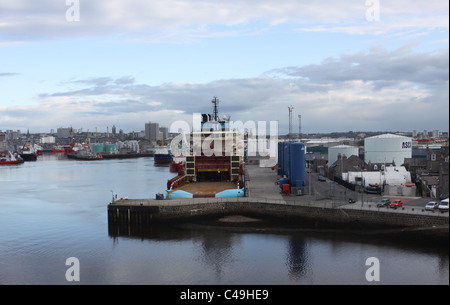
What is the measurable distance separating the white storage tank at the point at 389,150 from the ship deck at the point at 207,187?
2102 centimetres

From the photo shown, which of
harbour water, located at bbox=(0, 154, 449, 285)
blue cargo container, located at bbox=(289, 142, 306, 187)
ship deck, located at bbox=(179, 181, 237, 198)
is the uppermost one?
blue cargo container, located at bbox=(289, 142, 306, 187)

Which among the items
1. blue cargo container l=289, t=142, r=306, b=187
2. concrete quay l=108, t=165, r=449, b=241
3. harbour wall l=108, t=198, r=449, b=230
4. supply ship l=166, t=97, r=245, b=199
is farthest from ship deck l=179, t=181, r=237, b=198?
blue cargo container l=289, t=142, r=306, b=187

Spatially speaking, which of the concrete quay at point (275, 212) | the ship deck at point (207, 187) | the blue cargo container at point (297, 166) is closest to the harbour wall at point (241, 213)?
the concrete quay at point (275, 212)

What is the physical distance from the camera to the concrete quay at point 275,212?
1922 cm

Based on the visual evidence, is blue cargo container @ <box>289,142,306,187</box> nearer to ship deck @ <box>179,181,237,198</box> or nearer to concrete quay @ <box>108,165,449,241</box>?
concrete quay @ <box>108,165,449,241</box>

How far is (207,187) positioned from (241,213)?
22.6 ft

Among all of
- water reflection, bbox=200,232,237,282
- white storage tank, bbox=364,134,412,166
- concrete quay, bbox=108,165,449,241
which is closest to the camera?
water reflection, bbox=200,232,237,282

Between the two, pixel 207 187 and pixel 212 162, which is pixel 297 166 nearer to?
pixel 207 187

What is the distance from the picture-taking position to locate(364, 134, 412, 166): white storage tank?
43.9m

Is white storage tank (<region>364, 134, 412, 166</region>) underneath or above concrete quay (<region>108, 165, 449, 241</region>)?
above

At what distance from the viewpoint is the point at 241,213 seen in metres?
23.7
